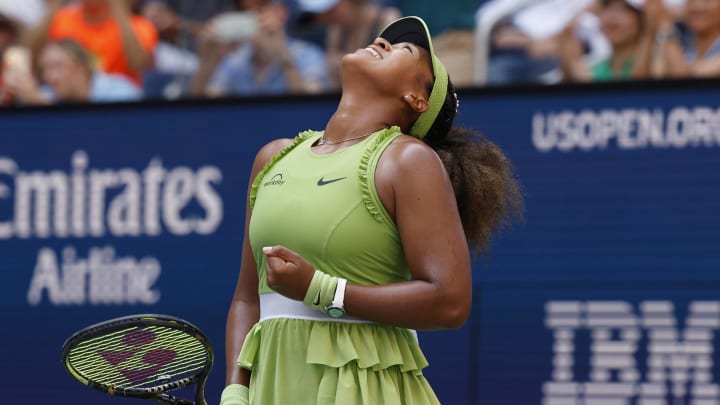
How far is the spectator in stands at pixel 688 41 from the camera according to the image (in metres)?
5.94

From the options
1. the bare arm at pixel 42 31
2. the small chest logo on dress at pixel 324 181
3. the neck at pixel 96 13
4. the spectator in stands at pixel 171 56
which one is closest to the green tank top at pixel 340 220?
the small chest logo on dress at pixel 324 181

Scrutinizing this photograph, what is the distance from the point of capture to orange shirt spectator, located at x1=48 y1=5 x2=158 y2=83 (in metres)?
7.03

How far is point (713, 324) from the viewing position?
5961mm

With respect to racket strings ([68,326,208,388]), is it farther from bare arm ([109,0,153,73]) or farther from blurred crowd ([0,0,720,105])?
bare arm ([109,0,153,73])

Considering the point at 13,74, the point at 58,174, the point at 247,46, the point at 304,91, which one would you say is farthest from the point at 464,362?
the point at 13,74

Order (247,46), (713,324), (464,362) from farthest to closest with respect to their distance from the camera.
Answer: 1. (247,46)
2. (464,362)
3. (713,324)

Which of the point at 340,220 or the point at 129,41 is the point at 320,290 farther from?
the point at 129,41

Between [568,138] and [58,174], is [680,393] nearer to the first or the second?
[568,138]

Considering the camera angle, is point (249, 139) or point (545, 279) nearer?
point (545, 279)

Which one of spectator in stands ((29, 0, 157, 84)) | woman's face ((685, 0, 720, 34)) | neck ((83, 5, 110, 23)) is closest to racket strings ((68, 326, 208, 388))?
woman's face ((685, 0, 720, 34))

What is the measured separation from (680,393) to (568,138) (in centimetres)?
133

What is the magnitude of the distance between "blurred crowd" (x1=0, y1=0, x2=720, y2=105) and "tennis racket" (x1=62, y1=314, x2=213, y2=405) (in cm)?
322

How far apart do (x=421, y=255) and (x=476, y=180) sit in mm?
392

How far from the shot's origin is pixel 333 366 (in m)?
2.80
